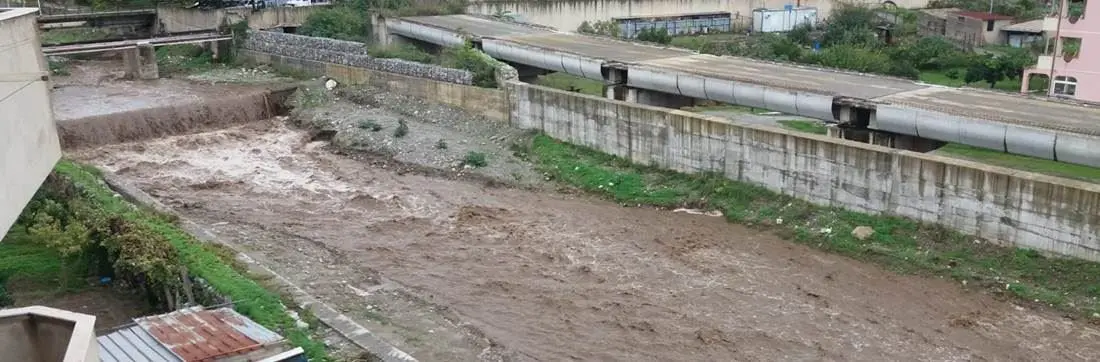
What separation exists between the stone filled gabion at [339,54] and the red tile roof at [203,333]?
61.5 feet

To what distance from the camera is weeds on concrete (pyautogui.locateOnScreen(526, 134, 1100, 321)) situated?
17.8 meters

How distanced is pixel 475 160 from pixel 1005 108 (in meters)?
14.0

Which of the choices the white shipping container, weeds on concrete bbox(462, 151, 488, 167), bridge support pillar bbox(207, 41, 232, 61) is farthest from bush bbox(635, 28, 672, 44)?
weeds on concrete bbox(462, 151, 488, 167)

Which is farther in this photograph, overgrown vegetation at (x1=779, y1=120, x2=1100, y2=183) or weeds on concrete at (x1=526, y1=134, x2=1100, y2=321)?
overgrown vegetation at (x1=779, y1=120, x2=1100, y2=183)

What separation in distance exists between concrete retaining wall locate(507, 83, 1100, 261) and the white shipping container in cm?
3001

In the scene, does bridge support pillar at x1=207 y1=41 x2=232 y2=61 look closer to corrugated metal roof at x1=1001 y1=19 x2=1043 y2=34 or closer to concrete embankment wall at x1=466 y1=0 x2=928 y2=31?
concrete embankment wall at x1=466 y1=0 x2=928 y2=31

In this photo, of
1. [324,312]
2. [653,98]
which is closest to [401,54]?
[653,98]

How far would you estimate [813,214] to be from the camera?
21828mm

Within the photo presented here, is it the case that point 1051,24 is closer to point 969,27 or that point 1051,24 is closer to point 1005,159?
point 1005,159

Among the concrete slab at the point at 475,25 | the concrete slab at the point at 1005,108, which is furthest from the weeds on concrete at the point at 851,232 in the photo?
the concrete slab at the point at 475,25

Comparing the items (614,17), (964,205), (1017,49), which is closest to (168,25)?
(614,17)

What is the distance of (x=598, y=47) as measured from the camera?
33.7 meters

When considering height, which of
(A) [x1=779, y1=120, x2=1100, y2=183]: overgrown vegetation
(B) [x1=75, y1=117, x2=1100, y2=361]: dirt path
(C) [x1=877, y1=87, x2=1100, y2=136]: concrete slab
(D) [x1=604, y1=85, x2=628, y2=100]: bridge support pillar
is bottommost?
(B) [x1=75, y1=117, x2=1100, y2=361]: dirt path

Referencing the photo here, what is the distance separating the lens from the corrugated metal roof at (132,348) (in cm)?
1182
